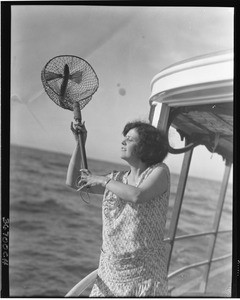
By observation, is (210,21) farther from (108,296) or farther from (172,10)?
(108,296)

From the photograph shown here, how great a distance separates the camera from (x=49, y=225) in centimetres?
273

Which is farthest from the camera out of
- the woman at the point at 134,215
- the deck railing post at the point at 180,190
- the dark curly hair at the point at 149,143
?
the deck railing post at the point at 180,190

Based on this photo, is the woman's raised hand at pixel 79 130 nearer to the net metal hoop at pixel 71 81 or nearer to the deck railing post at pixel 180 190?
the net metal hoop at pixel 71 81

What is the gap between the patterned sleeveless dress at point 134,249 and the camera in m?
2.54

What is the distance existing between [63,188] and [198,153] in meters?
0.92

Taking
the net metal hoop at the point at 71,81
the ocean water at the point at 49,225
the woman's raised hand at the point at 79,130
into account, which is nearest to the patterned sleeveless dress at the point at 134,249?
the ocean water at the point at 49,225

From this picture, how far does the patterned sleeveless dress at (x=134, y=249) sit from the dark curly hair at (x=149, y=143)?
0.21 feet

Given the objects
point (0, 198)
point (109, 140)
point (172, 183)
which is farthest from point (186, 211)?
point (0, 198)

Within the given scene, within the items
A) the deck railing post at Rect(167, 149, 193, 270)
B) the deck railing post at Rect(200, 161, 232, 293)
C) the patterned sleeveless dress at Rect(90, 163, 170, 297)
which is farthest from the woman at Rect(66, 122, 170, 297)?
the deck railing post at Rect(200, 161, 232, 293)

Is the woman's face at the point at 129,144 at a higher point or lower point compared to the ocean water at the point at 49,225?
higher

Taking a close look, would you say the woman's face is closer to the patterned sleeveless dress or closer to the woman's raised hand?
the patterned sleeveless dress

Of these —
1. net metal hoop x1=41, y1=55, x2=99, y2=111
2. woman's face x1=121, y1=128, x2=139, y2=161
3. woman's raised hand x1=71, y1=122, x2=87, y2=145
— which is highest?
net metal hoop x1=41, y1=55, x2=99, y2=111

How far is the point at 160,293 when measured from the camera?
2.60m

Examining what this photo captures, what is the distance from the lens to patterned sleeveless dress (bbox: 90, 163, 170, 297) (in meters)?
2.54
